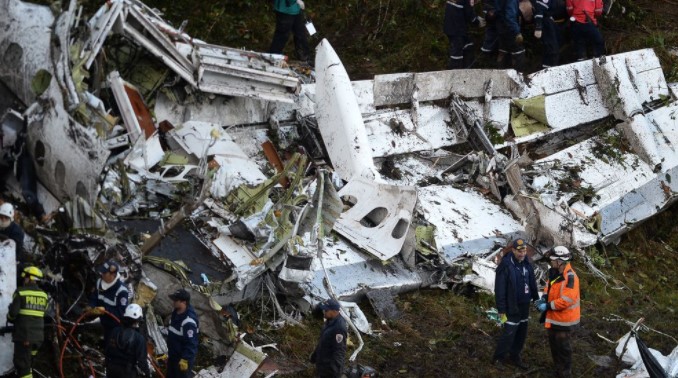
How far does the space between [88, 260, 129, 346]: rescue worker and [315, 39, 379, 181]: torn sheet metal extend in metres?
3.71

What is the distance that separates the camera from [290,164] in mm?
10242

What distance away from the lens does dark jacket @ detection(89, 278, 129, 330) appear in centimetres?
793

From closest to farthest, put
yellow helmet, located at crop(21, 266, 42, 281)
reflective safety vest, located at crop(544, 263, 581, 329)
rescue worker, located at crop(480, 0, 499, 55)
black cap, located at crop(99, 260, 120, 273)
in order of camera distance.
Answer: yellow helmet, located at crop(21, 266, 42, 281) < black cap, located at crop(99, 260, 120, 273) < reflective safety vest, located at crop(544, 263, 581, 329) < rescue worker, located at crop(480, 0, 499, 55)

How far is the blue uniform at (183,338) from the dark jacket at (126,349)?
27 centimetres

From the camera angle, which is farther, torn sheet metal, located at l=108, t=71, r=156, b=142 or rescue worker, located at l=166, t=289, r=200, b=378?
torn sheet metal, located at l=108, t=71, r=156, b=142

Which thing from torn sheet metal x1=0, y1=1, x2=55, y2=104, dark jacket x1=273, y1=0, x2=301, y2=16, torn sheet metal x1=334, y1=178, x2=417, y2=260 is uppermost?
torn sheet metal x1=0, y1=1, x2=55, y2=104

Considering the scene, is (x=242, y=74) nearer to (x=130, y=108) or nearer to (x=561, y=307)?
(x=130, y=108)

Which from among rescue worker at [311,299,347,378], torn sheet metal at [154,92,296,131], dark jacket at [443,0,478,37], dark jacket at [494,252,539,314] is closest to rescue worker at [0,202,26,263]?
rescue worker at [311,299,347,378]

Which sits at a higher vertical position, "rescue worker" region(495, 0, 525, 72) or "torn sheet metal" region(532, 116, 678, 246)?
"rescue worker" region(495, 0, 525, 72)

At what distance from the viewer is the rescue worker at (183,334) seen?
779 centimetres

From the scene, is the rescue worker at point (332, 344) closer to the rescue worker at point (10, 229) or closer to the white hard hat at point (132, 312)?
the white hard hat at point (132, 312)

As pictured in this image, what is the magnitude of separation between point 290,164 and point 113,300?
2774 millimetres

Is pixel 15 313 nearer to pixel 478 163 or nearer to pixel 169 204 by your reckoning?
pixel 169 204

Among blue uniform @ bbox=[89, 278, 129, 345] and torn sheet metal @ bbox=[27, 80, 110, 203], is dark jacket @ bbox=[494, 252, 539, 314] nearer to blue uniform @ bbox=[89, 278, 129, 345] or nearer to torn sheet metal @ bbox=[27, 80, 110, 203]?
blue uniform @ bbox=[89, 278, 129, 345]
